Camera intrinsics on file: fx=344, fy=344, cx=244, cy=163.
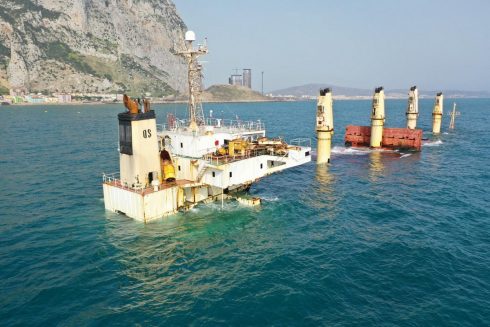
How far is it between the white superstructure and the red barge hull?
3727 centimetres

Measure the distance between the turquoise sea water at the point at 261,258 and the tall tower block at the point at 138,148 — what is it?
387 cm

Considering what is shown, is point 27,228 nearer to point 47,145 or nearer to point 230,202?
point 230,202

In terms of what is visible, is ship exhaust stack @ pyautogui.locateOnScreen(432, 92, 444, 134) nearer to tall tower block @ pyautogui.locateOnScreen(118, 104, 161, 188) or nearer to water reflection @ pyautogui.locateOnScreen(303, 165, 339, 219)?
water reflection @ pyautogui.locateOnScreen(303, 165, 339, 219)

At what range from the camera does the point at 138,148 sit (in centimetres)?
2870

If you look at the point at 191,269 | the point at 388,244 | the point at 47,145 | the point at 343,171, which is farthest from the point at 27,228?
the point at 47,145

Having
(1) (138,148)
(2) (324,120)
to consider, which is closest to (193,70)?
(1) (138,148)

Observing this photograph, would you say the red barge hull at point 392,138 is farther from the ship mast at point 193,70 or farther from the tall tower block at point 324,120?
the ship mast at point 193,70

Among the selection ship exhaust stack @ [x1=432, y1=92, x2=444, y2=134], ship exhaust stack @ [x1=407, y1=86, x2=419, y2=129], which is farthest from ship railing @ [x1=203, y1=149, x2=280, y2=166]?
ship exhaust stack @ [x1=432, y1=92, x2=444, y2=134]

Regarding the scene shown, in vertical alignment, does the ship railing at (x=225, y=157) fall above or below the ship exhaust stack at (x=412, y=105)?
below

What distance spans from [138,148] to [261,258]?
13661 mm

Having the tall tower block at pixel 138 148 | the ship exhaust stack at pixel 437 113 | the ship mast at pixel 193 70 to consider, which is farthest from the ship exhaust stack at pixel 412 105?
the tall tower block at pixel 138 148

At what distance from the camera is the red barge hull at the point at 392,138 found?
6544 cm

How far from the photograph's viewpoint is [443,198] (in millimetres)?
37062

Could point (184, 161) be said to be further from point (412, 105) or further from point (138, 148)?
point (412, 105)
